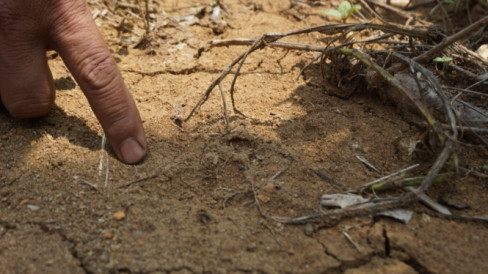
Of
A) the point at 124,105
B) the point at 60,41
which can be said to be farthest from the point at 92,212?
the point at 60,41

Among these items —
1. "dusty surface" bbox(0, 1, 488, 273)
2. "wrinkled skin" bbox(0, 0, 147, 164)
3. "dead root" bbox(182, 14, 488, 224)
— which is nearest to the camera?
"dusty surface" bbox(0, 1, 488, 273)

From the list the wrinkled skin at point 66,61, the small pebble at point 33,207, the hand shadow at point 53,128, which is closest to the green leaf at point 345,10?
the wrinkled skin at point 66,61

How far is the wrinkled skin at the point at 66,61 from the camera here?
1671 mm

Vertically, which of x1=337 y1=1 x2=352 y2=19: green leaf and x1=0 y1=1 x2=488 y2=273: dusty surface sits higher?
x1=337 y1=1 x2=352 y2=19: green leaf

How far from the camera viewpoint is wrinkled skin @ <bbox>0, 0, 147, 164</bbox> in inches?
65.8

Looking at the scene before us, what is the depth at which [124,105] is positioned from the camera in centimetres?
175

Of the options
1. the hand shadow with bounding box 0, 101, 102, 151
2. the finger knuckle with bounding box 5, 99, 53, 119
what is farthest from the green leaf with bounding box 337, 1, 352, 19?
the finger knuckle with bounding box 5, 99, 53, 119

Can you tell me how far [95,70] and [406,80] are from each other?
1.60 meters

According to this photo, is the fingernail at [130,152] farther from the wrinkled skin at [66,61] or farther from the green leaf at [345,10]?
the green leaf at [345,10]

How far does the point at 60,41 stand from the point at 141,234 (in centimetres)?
92

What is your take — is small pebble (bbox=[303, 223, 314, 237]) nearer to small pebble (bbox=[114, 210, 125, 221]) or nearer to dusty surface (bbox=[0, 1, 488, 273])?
dusty surface (bbox=[0, 1, 488, 273])

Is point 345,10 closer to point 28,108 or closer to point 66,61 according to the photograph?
point 66,61

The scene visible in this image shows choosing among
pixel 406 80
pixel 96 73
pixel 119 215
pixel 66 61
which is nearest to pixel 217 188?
pixel 119 215

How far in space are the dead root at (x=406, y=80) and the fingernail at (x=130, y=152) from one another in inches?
15.2
